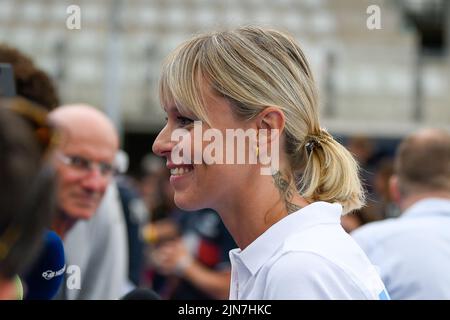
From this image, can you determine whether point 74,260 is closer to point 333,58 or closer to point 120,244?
point 120,244

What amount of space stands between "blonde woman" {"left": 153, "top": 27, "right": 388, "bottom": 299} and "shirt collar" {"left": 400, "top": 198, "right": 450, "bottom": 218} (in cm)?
117

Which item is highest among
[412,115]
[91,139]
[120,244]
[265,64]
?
[265,64]

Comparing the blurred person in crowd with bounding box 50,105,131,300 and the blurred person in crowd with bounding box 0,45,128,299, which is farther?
the blurred person in crowd with bounding box 0,45,128,299

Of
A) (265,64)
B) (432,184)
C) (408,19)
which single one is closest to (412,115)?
(408,19)

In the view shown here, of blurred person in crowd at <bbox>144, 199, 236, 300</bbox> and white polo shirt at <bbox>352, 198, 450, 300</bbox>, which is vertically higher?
white polo shirt at <bbox>352, 198, 450, 300</bbox>

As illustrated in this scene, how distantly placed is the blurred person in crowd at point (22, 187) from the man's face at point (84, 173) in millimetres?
1165

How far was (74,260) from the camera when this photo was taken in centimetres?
208

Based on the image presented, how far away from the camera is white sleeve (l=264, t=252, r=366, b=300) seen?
37.6 inches

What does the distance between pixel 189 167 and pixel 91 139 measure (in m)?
0.96

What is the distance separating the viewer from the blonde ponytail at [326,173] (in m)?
1.26

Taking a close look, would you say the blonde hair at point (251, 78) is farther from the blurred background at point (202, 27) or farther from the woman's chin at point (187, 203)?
the blurred background at point (202, 27)

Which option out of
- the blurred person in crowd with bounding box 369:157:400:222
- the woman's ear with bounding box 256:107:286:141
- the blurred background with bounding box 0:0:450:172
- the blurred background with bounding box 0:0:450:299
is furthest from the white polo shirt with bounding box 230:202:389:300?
the blurred background with bounding box 0:0:450:172

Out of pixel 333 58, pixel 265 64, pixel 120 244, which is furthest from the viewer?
pixel 333 58

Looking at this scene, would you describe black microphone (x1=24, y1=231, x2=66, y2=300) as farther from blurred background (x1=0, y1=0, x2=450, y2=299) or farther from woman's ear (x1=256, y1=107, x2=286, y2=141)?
blurred background (x1=0, y1=0, x2=450, y2=299)
